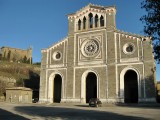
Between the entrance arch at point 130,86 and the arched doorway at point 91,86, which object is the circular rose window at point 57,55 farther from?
the entrance arch at point 130,86

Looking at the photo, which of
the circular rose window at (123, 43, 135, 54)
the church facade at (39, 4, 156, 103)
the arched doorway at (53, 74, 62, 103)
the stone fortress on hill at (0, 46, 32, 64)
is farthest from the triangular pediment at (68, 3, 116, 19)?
the stone fortress on hill at (0, 46, 32, 64)

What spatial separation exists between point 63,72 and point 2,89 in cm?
1790

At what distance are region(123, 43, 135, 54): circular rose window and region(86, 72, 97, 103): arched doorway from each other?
8480 mm

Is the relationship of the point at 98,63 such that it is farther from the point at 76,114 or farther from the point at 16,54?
the point at 16,54

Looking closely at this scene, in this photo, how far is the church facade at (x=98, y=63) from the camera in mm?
39156

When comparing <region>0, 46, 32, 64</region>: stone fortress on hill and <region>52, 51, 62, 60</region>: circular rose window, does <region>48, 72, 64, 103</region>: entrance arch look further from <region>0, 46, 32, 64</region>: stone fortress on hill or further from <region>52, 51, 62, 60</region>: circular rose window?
<region>0, 46, 32, 64</region>: stone fortress on hill

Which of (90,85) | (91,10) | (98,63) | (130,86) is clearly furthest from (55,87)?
(91,10)

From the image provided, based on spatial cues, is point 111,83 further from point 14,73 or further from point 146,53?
point 14,73

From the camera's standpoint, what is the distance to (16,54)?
329ft

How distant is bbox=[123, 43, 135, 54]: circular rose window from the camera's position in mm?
40316

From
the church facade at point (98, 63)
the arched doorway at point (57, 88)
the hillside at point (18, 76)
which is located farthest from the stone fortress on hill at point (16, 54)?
the church facade at point (98, 63)

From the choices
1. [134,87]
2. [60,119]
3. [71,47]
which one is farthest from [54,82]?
[60,119]

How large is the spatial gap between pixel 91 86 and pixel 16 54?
60207 mm

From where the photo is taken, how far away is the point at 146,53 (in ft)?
127
